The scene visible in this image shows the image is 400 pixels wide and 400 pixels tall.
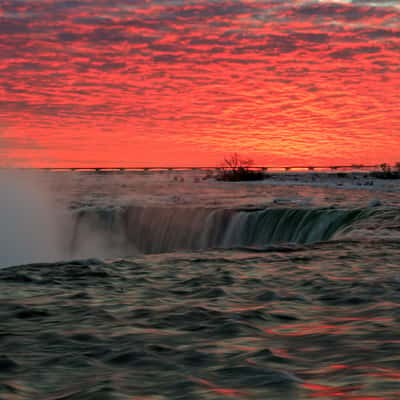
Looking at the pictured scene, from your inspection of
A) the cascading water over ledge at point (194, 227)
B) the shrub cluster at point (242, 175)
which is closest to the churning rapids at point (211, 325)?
the cascading water over ledge at point (194, 227)

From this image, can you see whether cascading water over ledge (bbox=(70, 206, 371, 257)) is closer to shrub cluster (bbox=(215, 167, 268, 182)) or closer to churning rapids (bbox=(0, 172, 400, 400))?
churning rapids (bbox=(0, 172, 400, 400))

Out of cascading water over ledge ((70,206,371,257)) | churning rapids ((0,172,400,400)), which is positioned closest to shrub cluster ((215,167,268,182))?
cascading water over ledge ((70,206,371,257))

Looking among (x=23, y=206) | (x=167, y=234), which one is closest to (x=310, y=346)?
(x=167, y=234)

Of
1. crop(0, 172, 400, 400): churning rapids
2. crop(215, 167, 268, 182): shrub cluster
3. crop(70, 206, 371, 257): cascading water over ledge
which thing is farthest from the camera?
crop(215, 167, 268, 182): shrub cluster

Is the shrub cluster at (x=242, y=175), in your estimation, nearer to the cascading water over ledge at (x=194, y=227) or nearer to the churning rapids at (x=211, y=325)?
the cascading water over ledge at (x=194, y=227)

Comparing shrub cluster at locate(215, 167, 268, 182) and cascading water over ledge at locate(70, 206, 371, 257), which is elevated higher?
shrub cluster at locate(215, 167, 268, 182)

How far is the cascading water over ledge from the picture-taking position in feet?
65.2

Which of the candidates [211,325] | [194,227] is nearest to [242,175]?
[194,227]

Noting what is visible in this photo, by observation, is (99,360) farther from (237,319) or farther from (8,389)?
(237,319)

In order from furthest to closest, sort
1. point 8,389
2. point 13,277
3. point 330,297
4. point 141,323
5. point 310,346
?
point 13,277, point 330,297, point 141,323, point 310,346, point 8,389

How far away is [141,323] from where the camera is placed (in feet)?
21.3

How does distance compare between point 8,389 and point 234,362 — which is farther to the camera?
point 234,362

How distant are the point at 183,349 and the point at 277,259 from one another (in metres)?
5.69

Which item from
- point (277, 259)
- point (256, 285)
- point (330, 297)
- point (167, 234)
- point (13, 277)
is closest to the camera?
point (330, 297)
